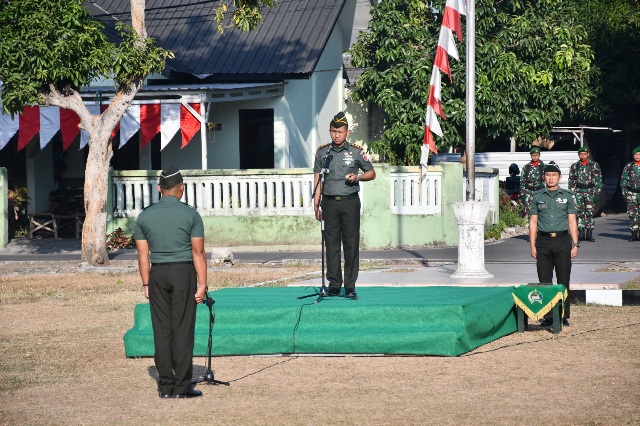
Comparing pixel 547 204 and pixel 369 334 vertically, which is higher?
pixel 547 204

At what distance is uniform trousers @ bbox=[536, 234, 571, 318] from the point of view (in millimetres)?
12500

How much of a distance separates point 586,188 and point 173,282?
14.6m

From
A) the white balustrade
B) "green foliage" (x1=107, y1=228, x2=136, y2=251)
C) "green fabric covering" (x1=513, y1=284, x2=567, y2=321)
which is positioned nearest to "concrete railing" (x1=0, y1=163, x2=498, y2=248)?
the white balustrade

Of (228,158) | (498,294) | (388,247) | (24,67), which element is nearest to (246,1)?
(24,67)

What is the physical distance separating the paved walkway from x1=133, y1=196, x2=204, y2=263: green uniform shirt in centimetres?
675

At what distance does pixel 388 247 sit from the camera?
2262 cm

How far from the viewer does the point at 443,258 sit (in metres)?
20.5

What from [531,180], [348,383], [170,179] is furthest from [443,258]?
[170,179]

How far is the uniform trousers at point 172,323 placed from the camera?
930 centimetres

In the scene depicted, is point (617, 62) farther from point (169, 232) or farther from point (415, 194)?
point (169, 232)

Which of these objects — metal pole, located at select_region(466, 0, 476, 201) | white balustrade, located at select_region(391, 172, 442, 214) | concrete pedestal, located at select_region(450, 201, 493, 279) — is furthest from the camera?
white balustrade, located at select_region(391, 172, 442, 214)

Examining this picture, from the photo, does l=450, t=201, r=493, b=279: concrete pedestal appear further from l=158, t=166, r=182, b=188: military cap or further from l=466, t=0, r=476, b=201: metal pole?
l=158, t=166, r=182, b=188: military cap

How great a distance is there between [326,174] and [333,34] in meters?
Answer: 19.1

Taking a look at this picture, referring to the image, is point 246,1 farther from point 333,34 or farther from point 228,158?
point 333,34
